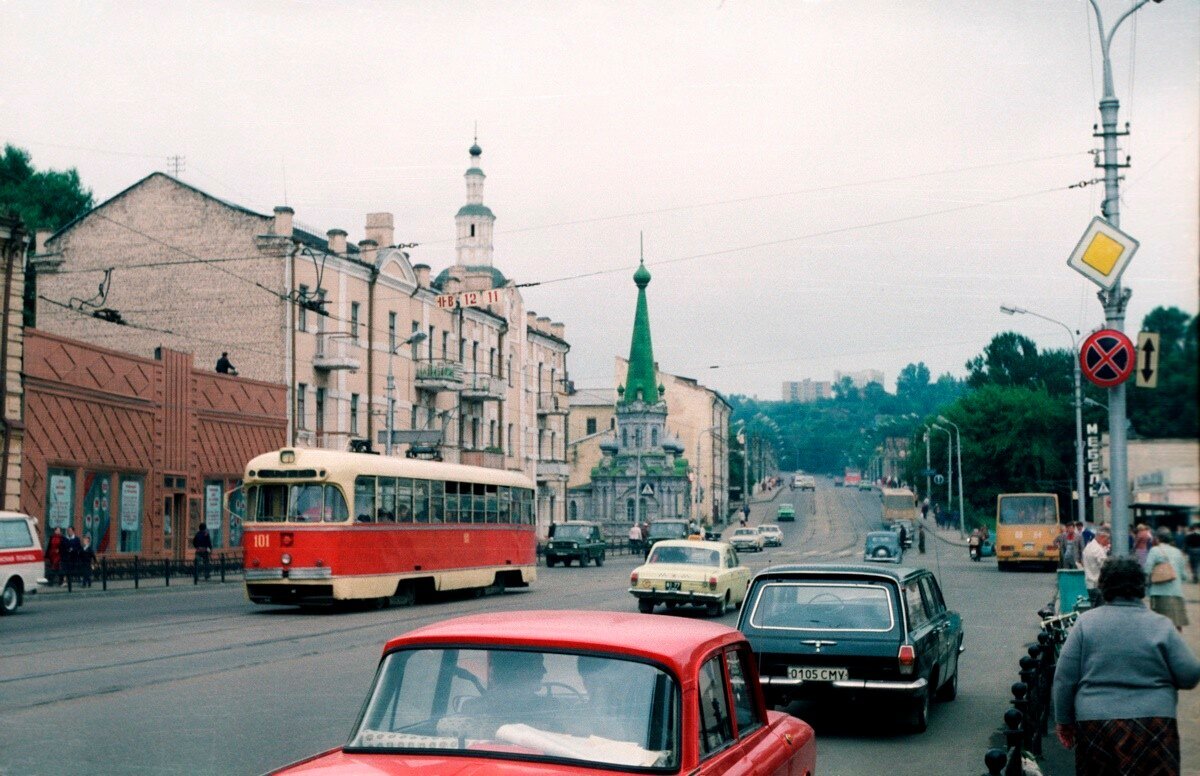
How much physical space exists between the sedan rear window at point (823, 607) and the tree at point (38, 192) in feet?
181

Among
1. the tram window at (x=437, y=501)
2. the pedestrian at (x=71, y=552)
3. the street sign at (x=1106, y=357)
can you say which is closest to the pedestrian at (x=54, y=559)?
the pedestrian at (x=71, y=552)

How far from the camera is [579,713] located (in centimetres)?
492

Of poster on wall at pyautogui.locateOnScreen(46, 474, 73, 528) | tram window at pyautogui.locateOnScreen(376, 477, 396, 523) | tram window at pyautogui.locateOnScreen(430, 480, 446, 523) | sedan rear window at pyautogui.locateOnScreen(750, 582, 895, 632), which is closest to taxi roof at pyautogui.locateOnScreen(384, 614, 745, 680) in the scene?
sedan rear window at pyautogui.locateOnScreen(750, 582, 895, 632)

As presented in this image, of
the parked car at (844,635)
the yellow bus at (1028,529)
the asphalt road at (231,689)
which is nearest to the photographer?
the asphalt road at (231,689)

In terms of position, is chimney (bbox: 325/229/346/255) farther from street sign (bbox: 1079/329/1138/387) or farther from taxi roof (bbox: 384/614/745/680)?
taxi roof (bbox: 384/614/745/680)

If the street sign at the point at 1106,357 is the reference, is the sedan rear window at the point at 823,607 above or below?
below

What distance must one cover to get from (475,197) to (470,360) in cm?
1714

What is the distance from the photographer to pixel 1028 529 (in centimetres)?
4769

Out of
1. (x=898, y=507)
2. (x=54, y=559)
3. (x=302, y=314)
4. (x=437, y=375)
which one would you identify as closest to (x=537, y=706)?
(x=54, y=559)

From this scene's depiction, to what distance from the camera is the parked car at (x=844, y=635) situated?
11.9m

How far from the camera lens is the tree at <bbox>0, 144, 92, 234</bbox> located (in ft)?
199

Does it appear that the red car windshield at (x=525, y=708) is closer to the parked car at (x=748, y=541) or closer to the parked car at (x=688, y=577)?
the parked car at (x=688, y=577)

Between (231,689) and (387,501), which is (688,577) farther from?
(231,689)

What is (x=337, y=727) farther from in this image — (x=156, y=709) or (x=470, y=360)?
(x=470, y=360)
